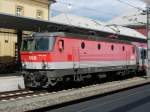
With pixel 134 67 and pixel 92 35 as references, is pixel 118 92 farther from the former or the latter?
pixel 134 67

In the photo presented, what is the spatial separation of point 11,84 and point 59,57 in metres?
3.01

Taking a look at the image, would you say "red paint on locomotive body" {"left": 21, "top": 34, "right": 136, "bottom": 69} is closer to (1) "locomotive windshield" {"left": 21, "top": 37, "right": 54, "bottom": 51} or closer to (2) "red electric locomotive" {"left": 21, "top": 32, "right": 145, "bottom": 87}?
(2) "red electric locomotive" {"left": 21, "top": 32, "right": 145, "bottom": 87}

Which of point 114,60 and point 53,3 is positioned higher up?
point 53,3

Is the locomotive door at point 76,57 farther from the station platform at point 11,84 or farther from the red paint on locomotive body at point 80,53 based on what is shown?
the station platform at point 11,84

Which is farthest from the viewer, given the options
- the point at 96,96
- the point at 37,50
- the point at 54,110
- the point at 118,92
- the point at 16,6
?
the point at 16,6

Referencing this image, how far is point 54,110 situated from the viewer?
15.0 m

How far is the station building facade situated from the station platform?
51.7 feet

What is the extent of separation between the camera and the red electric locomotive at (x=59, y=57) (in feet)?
74.1

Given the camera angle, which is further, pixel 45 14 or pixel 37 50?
pixel 45 14

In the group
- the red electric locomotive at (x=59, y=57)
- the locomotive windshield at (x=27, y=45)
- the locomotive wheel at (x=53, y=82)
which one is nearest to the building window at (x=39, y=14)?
the red electric locomotive at (x=59, y=57)

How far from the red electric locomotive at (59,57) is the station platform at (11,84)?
722 millimetres

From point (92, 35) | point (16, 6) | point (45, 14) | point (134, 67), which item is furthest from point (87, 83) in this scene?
point (45, 14)

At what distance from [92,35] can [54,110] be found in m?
12.1

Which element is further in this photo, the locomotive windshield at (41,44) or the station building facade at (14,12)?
the station building facade at (14,12)
